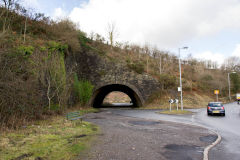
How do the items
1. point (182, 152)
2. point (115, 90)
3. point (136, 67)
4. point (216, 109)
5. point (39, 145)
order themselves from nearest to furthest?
point (182, 152), point (39, 145), point (216, 109), point (136, 67), point (115, 90)

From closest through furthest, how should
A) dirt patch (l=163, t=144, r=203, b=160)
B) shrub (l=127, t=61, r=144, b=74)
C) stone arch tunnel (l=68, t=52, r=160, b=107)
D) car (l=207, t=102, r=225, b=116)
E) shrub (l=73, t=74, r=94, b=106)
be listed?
dirt patch (l=163, t=144, r=203, b=160) → car (l=207, t=102, r=225, b=116) → shrub (l=73, t=74, r=94, b=106) → stone arch tunnel (l=68, t=52, r=160, b=107) → shrub (l=127, t=61, r=144, b=74)

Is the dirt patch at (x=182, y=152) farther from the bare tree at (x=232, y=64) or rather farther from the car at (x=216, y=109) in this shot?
A: the bare tree at (x=232, y=64)

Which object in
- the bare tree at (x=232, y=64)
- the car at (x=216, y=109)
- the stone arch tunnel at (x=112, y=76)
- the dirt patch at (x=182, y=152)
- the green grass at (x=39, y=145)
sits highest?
the bare tree at (x=232, y=64)

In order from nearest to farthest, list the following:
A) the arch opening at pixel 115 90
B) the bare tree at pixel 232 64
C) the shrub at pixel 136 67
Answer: the arch opening at pixel 115 90, the shrub at pixel 136 67, the bare tree at pixel 232 64

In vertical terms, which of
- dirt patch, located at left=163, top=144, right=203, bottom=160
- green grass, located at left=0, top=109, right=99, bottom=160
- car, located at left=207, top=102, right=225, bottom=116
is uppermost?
car, located at left=207, top=102, right=225, bottom=116

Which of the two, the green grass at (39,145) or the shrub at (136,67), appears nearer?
the green grass at (39,145)

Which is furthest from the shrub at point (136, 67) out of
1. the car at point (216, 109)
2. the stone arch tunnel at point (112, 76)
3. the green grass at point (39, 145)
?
the green grass at point (39, 145)

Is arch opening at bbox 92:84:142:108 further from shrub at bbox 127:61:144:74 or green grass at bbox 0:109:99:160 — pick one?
green grass at bbox 0:109:99:160

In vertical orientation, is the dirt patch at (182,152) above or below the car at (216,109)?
below

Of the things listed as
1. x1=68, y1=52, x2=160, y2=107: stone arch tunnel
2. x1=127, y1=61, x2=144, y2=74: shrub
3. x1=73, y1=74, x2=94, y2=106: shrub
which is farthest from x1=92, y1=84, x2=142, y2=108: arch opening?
x1=73, y1=74, x2=94, y2=106: shrub

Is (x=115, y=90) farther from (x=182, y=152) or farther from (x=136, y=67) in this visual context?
(x=182, y=152)

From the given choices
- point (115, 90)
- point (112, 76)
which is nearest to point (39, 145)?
point (112, 76)

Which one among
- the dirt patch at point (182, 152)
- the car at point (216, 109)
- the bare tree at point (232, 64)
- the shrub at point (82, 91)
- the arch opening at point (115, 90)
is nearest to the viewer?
the dirt patch at point (182, 152)

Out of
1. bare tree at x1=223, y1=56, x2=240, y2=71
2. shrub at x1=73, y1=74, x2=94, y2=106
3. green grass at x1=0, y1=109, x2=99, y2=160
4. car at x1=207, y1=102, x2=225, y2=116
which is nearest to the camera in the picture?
green grass at x1=0, y1=109, x2=99, y2=160
